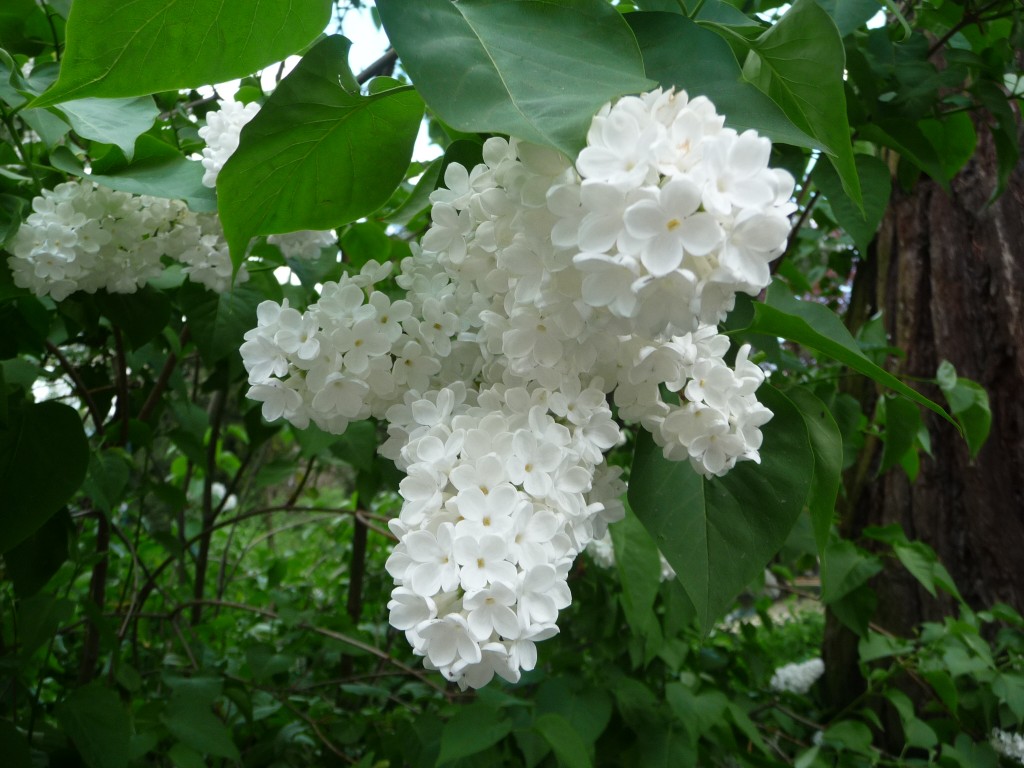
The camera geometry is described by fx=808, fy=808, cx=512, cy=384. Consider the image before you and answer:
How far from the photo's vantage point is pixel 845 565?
4.09 ft

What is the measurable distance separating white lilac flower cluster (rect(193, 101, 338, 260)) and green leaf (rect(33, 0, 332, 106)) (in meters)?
0.22

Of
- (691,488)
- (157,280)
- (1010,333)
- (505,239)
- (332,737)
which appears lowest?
(332,737)

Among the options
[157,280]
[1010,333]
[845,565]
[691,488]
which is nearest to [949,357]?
[1010,333]

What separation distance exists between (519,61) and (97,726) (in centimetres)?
84

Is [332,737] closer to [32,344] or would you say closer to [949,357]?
[32,344]

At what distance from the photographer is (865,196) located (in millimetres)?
914

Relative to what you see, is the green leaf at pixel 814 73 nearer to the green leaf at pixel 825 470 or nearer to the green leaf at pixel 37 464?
the green leaf at pixel 825 470

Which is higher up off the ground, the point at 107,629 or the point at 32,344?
the point at 32,344

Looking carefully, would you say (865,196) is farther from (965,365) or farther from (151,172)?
(965,365)

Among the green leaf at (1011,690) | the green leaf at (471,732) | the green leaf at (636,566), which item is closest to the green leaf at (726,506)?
the green leaf at (636,566)

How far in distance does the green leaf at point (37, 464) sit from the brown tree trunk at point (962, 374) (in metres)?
1.44

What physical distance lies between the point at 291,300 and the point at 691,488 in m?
0.58

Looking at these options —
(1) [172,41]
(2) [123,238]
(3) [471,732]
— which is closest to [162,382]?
(2) [123,238]

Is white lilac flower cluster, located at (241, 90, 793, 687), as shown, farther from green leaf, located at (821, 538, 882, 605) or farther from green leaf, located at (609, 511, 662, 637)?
green leaf, located at (821, 538, 882, 605)
